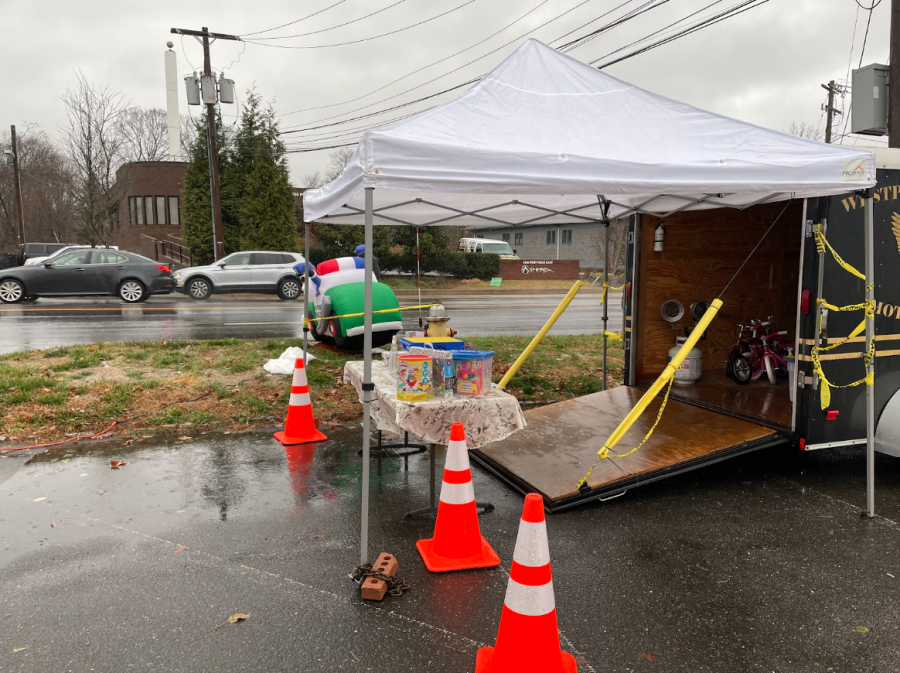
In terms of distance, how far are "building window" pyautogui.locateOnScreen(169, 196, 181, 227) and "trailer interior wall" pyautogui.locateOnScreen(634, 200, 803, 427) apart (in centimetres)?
4211

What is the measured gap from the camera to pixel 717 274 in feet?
24.7

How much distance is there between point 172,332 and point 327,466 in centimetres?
952

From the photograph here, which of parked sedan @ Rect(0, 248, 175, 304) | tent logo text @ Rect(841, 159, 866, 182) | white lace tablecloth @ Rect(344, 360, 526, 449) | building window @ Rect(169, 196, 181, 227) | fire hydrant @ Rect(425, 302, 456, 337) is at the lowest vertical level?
white lace tablecloth @ Rect(344, 360, 526, 449)

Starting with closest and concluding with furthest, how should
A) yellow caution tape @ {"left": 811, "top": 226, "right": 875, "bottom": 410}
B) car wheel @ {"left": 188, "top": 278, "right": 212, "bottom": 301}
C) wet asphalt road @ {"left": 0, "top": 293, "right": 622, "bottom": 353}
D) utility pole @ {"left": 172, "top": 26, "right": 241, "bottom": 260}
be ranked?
yellow caution tape @ {"left": 811, "top": 226, "right": 875, "bottom": 410} < wet asphalt road @ {"left": 0, "top": 293, "right": 622, "bottom": 353} < car wheel @ {"left": 188, "top": 278, "right": 212, "bottom": 301} < utility pole @ {"left": 172, "top": 26, "right": 241, "bottom": 260}

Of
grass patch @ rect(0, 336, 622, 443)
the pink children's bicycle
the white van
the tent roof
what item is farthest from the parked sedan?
the white van

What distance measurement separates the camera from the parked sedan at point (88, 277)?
1897cm

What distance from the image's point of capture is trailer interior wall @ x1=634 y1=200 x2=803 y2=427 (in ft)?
23.3

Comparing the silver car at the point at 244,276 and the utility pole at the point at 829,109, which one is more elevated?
the utility pole at the point at 829,109

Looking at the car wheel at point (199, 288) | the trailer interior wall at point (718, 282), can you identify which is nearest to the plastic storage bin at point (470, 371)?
the trailer interior wall at point (718, 282)

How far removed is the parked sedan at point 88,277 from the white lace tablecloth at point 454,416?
1856 cm

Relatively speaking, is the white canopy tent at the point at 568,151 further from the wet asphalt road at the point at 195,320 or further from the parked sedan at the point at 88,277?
the parked sedan at the point at 88,277

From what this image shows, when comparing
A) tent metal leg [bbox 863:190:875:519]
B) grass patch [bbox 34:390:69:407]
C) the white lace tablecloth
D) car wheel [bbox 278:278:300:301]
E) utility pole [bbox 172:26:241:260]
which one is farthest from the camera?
utility pole [bbox 172:26:241:260]

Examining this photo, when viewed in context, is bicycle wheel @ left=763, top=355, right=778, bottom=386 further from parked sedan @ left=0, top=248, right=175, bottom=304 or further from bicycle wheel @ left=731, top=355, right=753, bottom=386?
parked sedan @ left=0, top=248, right=175, bottom=304

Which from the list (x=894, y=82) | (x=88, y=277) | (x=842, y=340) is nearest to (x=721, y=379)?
(x=842, y=340)
